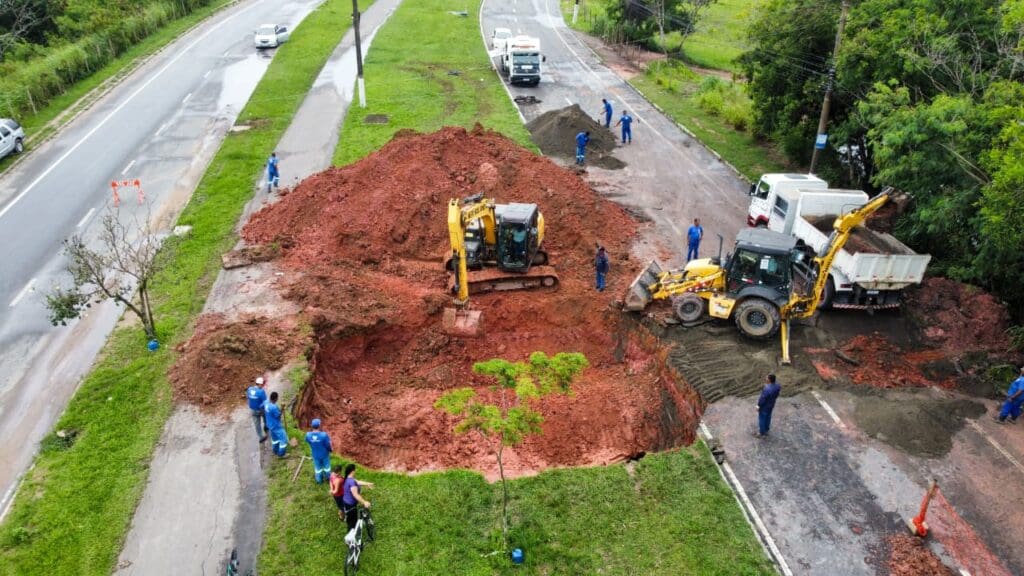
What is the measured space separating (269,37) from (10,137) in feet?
71.7

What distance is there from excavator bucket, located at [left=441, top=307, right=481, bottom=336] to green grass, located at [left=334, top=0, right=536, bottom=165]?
48.0 ft

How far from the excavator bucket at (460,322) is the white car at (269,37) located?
38.4m

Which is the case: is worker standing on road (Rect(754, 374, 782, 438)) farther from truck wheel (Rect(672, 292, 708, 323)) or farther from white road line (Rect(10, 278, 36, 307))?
white road line (Rect(10, 278, 36, 307))

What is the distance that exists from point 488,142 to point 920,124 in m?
15.4

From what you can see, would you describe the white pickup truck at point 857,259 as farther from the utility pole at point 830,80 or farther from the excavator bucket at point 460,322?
the excavator bucket at point 460,322

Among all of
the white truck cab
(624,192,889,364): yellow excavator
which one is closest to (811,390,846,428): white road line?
(624,192,889,364): yellow excavator

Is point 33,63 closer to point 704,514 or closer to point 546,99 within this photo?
point 546,99

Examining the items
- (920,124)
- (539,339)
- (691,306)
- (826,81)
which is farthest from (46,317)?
(826,81)

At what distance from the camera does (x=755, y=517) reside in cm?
1333

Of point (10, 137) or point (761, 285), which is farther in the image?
point (10, 137)

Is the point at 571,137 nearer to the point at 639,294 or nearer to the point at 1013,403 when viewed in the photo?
the point at 639,294

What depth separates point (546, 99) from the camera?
1683 inches

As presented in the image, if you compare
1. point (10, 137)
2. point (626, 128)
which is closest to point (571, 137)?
point (626, 128)

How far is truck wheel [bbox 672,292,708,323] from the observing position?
18.9 m
